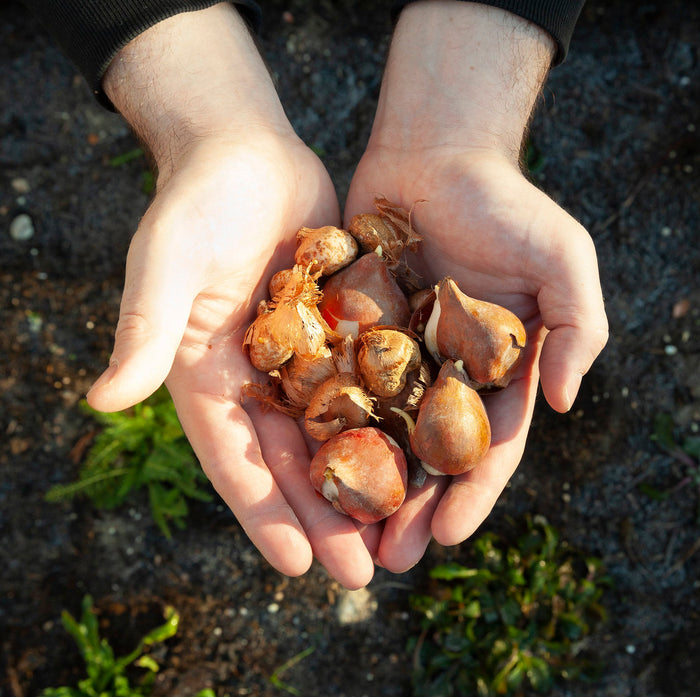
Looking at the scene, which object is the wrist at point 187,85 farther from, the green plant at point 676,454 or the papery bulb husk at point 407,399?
the green plant at point 676,454

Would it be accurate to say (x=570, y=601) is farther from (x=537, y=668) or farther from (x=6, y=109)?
(x=6, y=109)

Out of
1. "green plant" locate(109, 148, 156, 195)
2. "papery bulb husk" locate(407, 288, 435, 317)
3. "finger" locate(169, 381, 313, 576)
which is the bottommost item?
"finger" locate(169, 381, 313, 576)

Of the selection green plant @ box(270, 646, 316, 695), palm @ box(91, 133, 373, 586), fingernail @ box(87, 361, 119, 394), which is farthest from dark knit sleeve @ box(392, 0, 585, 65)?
green plant @ box(270, 646, 316, 695)

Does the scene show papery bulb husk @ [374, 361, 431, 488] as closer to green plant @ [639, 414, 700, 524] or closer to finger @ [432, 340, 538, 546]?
finger @ [432, 340, 538, 546]

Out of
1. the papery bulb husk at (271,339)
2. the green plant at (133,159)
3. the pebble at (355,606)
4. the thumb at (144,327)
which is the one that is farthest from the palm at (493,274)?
the green plant at (133,159)

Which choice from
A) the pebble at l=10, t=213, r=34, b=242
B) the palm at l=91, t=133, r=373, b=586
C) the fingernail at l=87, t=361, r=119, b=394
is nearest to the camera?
the fingernail at l=87, t=361, r=119, b=394

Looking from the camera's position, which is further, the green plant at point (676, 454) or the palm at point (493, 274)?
the green plant at point (676, 454)

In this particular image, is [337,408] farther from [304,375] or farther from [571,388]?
[571,388]

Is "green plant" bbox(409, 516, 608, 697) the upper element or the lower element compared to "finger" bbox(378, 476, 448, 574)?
lower
